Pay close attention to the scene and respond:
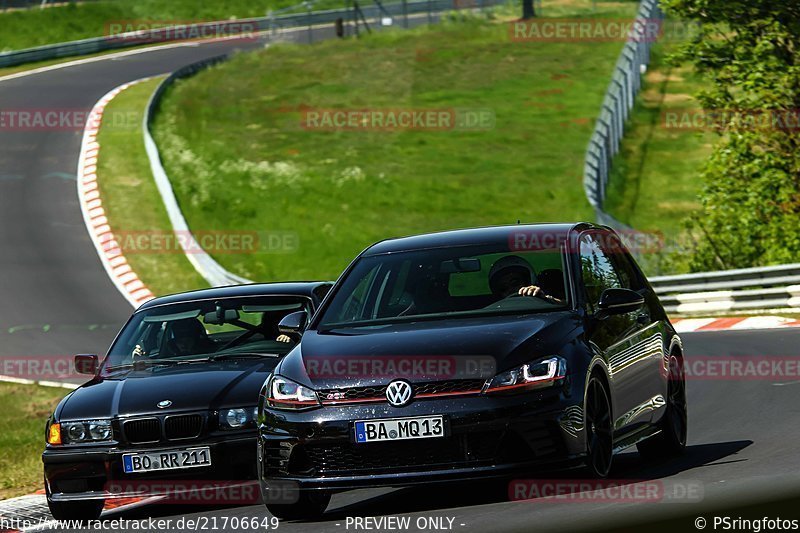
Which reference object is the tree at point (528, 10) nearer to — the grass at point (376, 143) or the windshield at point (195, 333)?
the grass at point (376, 143)

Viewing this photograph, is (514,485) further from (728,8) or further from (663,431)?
(728,8)

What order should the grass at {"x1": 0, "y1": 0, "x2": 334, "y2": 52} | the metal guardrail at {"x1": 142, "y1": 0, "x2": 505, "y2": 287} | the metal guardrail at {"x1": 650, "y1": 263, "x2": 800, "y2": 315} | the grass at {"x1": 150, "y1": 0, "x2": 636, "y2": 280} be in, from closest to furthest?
1. the metal guardrail at {"x1": 650, "y1": 263, "x2": 800, "y2": 315}
2. the metal guardrail at {"x1": 142, "y1": 0, "x2": 505, "y2": 287}
3. the grass at {"x1": 150, "y1": 0, "x2": 636, "y2": 280}
4. the grass at {"x1": 0, "y1": 0, "x2": 334, "y2": 52}

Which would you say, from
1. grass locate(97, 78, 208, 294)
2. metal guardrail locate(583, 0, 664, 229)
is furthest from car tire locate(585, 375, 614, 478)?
grass locate(97, 78, 208, 294)

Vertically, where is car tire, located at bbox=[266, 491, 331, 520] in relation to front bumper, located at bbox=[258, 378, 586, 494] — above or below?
below

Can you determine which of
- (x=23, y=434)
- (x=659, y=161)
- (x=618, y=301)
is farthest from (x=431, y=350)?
(x=659, y=161)

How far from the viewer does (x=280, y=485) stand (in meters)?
7.92

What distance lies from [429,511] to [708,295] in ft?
55.4

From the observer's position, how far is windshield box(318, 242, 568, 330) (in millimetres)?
8523

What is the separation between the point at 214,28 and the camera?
68938mm

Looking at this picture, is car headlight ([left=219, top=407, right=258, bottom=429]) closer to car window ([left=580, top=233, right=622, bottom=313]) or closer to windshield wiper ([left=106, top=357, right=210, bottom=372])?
windshield wiper ([left=106, top=357, right=210, bottom=372])

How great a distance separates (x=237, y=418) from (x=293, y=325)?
3.10 feet

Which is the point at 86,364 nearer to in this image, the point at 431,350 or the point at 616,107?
the point at 431,350

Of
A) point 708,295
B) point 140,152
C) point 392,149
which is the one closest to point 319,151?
point 392,149

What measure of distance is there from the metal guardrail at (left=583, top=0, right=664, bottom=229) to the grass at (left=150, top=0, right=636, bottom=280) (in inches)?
36.9
